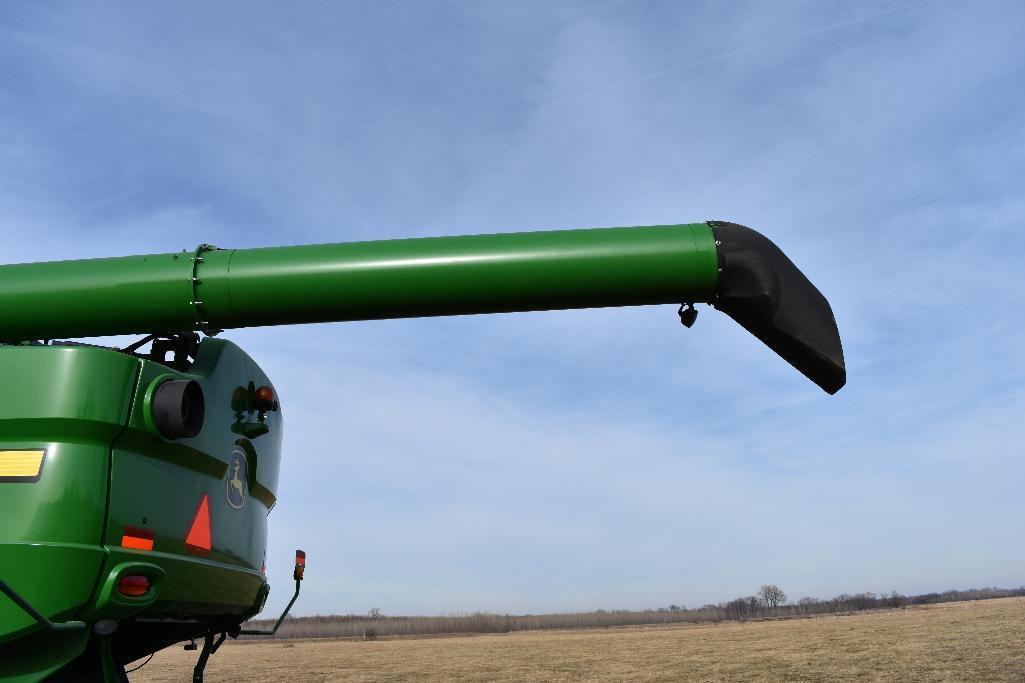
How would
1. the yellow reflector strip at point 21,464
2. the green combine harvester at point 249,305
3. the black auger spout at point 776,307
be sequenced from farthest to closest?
the black auger spout at point 776,307
the green combine harvester at point 249,305
the yellow reflector strip at point 21,464

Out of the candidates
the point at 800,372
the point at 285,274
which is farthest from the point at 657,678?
the point at 285,274

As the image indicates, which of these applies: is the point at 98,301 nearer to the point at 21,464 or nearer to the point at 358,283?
the point at 21,464

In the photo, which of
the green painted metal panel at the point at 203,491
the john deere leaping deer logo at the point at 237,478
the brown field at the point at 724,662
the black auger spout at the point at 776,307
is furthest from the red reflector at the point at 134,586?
the brown field at the point at 724,662

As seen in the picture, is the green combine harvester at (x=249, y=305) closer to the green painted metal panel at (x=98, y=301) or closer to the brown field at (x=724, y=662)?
the green painted metal panel at (x=98, y=301)

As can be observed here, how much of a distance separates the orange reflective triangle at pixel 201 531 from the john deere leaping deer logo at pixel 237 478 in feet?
1.33

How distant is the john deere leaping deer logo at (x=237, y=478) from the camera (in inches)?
203

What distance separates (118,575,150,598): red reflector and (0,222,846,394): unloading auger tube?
176 centimetres

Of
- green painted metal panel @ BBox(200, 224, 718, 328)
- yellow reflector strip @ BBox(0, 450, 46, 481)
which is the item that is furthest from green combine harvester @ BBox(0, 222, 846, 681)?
yellow reflector strip @ BBox(0, 450, 46, 481)

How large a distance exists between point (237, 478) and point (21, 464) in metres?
1.67

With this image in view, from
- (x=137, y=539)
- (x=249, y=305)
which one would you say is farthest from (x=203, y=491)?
(x=249, y=305)

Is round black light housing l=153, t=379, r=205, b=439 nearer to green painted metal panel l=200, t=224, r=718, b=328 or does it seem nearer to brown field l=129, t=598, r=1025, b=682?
green painted metal panel l=200, t=224, r=718, b=328

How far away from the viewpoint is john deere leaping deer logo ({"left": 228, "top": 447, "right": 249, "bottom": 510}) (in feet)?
16.9

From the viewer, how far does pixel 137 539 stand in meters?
3.96

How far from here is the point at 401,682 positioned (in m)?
17.2
